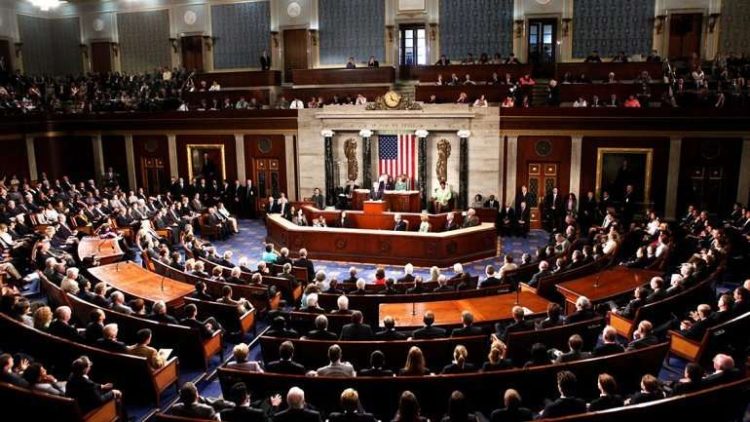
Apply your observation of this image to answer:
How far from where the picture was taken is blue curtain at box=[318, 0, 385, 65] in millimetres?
22456

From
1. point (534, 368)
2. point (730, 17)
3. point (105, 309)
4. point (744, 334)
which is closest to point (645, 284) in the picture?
point (744, 334)

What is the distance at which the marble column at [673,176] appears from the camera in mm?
16516

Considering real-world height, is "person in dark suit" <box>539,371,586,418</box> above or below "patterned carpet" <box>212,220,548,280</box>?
above

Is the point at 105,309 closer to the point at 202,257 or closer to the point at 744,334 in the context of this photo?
the point at 202,257

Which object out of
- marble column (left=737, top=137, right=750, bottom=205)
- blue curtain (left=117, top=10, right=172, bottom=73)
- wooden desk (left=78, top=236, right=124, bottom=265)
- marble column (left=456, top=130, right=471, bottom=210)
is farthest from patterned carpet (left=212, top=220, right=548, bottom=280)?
blue curtain (left=117, top=10, right=172, bottom=73)

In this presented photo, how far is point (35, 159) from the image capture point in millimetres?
21297

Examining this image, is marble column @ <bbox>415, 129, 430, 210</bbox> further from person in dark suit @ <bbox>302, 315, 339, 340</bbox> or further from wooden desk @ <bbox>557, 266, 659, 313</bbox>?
person in dark suit @ <bbox>302, 315, 339, 340</bbox>

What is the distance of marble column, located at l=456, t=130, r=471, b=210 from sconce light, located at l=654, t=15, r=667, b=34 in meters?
8.08

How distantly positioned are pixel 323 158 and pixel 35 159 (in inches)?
427

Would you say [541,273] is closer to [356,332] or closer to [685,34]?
[356,332]

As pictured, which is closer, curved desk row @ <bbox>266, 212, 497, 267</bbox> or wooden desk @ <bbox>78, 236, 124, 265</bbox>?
wooden desk @ <bbox>78, 236, 124, 265</bbox>

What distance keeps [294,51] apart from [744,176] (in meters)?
16.3

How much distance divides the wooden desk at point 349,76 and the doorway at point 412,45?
73.9 inches

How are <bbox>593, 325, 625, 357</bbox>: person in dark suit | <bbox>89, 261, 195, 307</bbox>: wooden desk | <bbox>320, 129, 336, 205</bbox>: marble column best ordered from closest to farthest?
<bbox>593, 325, 625, 357</bbox>: person in dark suit
<bbox>89, 261, 195, 307</bbox>: wooden desk
<bbox>320, 129, 336, 205</bbox>: marble column
